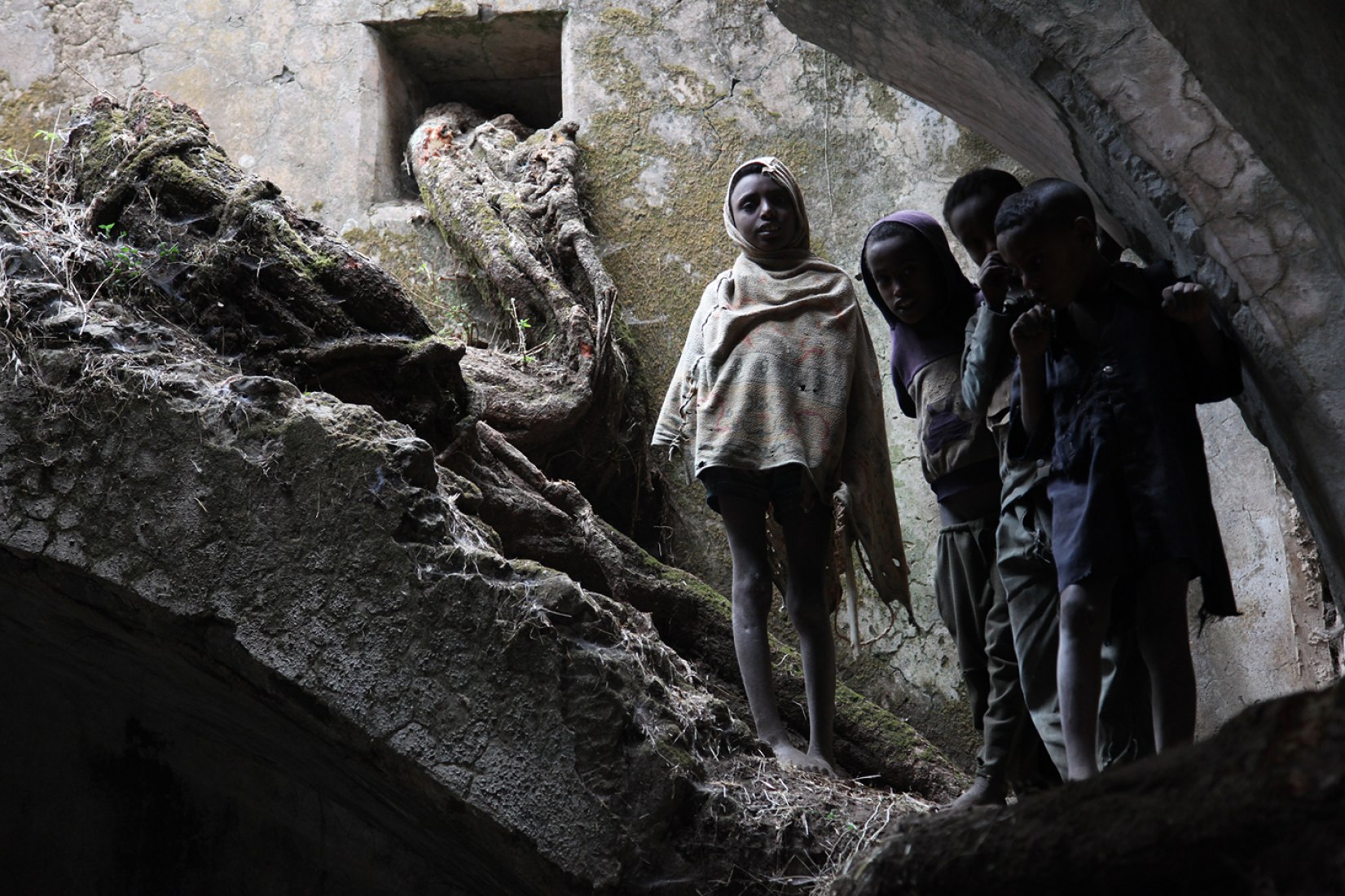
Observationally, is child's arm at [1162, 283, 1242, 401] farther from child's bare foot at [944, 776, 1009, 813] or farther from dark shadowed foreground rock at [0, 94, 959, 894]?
dark shadowed foreground rock at [0, 94, 959, 894]

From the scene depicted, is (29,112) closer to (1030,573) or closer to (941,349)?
(941,349)

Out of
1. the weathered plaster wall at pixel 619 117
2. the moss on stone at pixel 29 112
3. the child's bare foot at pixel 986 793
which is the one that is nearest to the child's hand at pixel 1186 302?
the child's bare foot at pixel 986 793

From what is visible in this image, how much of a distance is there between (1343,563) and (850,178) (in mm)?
3261

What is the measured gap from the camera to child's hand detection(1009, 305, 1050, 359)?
2848 mm

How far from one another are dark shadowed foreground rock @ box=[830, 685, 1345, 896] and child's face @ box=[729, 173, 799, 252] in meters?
2.73

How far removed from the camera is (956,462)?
3.46 meters

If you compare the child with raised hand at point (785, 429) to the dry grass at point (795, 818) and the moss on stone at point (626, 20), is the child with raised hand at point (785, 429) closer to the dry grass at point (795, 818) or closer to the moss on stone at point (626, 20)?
the dry grass at point (795, 818)

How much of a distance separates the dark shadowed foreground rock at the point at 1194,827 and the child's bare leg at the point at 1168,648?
4.15 feet

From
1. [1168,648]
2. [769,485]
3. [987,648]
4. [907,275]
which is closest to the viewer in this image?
[1168,648]

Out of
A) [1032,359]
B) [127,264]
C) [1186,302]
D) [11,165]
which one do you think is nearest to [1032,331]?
[1032,359]

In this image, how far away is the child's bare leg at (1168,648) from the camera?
2.70 meters

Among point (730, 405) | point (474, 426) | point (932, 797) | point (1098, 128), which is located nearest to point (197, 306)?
point (474, 426)

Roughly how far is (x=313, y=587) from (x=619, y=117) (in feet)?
11.5

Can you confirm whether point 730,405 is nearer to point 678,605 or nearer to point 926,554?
point 678,605
